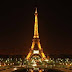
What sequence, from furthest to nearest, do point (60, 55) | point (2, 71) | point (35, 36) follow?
point (60, 55), point (35, 36), point (2, 71)

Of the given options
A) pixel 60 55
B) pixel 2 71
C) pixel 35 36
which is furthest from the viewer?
pixel 60 55

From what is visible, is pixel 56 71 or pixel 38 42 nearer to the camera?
pixel 56 71

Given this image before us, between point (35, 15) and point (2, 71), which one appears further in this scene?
point (35, 15)

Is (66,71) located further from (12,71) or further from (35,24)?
(35,24)

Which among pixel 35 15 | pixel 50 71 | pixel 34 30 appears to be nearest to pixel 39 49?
pixel 34 30

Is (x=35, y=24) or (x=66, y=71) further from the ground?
(x=35, y=24)

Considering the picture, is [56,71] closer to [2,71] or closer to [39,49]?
[2,71]

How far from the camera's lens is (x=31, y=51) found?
39.2 m

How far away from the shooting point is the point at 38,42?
38.5m

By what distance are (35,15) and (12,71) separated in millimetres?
18193

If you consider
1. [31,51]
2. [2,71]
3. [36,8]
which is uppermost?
[36,8]

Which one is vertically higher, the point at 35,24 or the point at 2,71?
the point at 35,24

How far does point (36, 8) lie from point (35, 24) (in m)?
3.34

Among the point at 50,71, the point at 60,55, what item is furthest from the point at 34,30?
the point at 60,55
